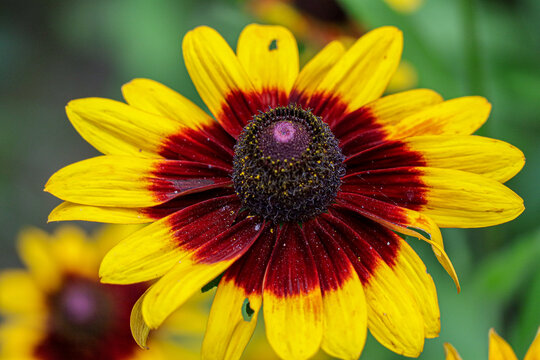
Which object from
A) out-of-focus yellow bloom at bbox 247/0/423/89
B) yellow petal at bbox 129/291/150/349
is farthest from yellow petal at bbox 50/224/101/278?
yellow petal at bbox 129/291/150/349

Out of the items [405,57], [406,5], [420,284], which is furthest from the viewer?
[406,5]

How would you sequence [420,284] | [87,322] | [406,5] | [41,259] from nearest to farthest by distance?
[420,284] < [87,322] < [41,259] < [406,5]

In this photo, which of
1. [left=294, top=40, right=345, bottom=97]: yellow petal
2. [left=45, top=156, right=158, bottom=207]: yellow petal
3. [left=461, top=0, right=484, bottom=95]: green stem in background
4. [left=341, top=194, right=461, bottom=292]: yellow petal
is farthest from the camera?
[left=461, top=0, right=484, bottom=95]: green stem in background

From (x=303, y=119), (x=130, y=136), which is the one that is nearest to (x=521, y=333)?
(x=303, y=119)

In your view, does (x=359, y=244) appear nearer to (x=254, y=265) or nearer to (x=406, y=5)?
(x=254, y=265)

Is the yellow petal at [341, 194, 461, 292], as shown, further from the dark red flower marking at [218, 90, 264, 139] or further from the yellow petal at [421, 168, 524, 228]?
the dark red flower marking at [218, 90, 264, 139]

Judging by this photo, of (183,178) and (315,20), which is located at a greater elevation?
(183,178)

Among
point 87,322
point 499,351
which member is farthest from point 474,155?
point 87,322
